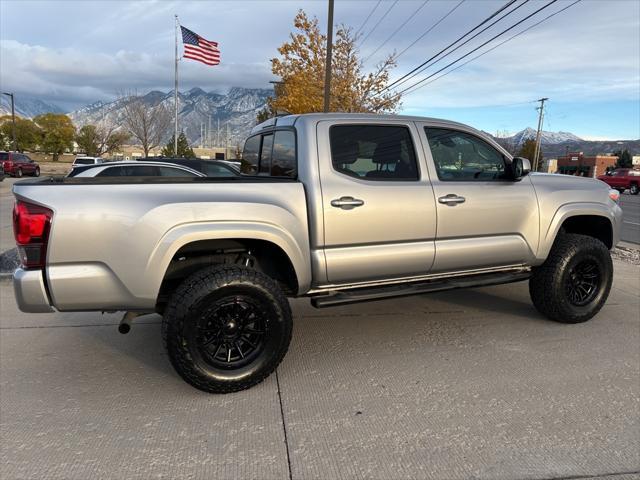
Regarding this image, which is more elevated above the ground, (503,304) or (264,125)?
(264,125)

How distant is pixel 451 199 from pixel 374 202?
2.40ft

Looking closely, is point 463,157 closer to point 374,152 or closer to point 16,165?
point 374,152

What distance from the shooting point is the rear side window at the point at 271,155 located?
380cm

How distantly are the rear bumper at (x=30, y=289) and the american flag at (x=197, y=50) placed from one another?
78.4ft

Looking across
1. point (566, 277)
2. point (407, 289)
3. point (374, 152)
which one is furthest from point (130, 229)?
point (566, 277)

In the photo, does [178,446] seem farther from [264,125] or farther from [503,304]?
[503,304]

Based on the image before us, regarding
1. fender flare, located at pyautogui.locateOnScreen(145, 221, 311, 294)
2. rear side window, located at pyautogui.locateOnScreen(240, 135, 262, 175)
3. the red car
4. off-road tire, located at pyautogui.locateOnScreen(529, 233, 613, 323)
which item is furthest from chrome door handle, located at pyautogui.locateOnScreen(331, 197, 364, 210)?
the red car

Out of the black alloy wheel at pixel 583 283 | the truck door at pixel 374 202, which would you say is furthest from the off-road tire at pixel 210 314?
the black alloy wheel at pixel 583 283

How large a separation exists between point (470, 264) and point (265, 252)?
1769 mm

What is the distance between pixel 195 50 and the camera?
24.8m

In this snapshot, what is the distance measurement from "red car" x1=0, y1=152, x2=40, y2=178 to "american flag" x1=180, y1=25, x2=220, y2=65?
51.2 feet

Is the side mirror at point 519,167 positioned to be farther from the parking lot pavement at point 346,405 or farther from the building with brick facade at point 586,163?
the building with brick facade at point 586,163

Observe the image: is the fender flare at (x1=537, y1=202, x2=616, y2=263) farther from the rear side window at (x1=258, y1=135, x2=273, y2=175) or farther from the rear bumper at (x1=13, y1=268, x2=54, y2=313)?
the rear bumper at (x1=13, y1=268, x2=54, y2=313)

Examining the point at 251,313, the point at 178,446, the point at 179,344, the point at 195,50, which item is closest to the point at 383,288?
the point at 251,313
